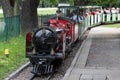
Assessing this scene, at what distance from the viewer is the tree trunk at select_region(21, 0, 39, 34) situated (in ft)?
81.4

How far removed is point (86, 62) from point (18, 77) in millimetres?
3540

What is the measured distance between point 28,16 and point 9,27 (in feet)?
11.3

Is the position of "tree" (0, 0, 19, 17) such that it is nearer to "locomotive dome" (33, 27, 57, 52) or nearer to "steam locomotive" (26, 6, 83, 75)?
"steam locomotive" (26, 6, 83, 75)

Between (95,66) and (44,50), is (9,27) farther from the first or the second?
(44,50)

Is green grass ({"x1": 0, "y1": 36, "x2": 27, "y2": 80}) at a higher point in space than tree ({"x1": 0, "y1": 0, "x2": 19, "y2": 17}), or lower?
lower

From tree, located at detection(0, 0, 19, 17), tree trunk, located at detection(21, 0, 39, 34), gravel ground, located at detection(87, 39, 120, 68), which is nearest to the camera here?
gravel ground, located at detection(87, 39, 120, 68)

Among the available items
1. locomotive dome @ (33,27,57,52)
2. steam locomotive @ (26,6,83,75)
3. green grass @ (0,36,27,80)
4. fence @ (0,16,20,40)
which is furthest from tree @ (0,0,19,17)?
locomotive dome @ (33,27,57,52)

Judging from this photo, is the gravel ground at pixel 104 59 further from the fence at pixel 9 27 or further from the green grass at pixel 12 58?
the fence at pixel 9 27

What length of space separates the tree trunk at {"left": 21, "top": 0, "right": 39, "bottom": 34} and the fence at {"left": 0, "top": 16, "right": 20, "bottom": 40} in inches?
15.8

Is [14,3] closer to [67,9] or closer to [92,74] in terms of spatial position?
[67,9]

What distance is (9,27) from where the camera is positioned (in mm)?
21906

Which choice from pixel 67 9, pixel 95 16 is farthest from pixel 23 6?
pixel 95 16

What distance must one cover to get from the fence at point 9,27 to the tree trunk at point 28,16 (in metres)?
0.40

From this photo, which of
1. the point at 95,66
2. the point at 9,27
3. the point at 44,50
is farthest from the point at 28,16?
the point at 44,50
